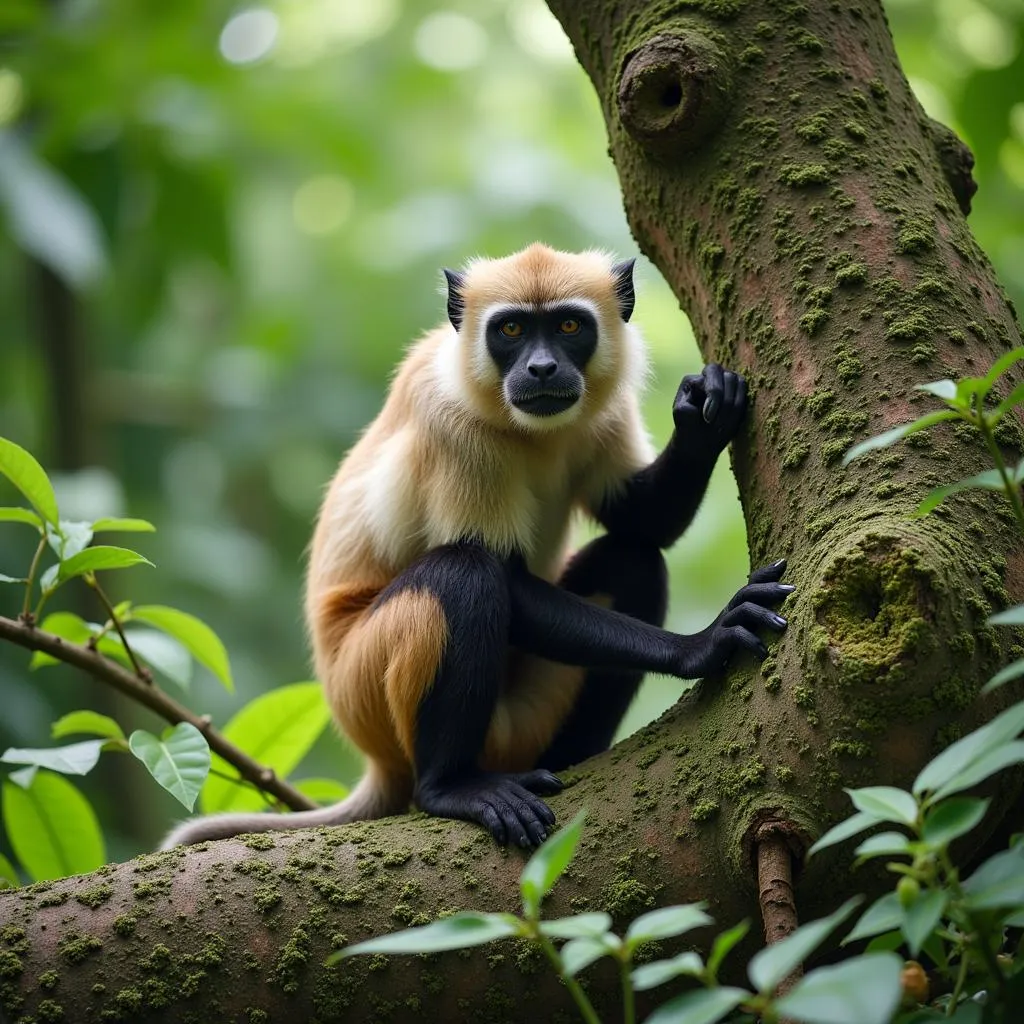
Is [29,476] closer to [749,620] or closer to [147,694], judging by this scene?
[147,694]

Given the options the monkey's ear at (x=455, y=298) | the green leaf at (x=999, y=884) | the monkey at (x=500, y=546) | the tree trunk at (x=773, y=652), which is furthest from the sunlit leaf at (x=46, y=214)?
the green leaf at (x=999, y=884)

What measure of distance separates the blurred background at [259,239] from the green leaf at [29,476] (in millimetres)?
3853

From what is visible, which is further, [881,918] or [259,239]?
[259,239]

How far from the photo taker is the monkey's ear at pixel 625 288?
7988mm

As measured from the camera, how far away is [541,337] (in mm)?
7625

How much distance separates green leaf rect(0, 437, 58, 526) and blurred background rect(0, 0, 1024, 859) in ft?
12.6

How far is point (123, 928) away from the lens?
4672 mm

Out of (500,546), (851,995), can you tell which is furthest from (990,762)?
(500,546)

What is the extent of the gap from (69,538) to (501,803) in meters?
2.49

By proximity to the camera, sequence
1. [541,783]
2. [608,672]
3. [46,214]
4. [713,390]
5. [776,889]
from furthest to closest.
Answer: [46,214], [608,672], [541,783], [713,390], [776,889]

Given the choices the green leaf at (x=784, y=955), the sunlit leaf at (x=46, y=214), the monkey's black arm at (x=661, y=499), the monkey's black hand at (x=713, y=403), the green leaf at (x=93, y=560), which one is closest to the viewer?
the green leaf at (x=784, y=955)

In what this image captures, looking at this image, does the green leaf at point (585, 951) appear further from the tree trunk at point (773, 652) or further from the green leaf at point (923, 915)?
the tree trunk at point (773, 652)

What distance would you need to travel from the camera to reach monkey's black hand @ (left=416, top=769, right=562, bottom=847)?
16.8ft

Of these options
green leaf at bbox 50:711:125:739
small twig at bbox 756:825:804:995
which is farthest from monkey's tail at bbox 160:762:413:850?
small twig at bbox 756:825:804:995
